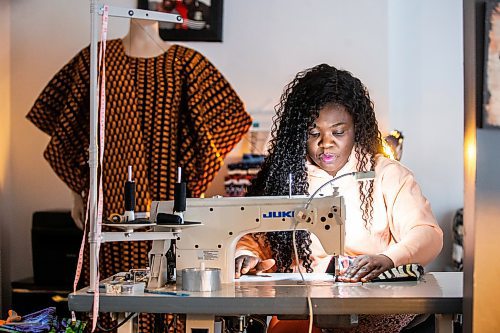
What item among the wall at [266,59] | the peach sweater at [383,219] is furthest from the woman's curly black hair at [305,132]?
the wall at [266,59]

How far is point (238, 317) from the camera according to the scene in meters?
2.02

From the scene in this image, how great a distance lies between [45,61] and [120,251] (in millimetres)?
1379

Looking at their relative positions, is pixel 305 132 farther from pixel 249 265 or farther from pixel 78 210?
pixel 78 210

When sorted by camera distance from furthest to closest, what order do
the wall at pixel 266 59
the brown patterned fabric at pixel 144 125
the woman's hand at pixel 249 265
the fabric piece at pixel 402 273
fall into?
the wall at pixel 266 59
the brown patterned fabric at pixel 144 125
the woman's hand at pixel 249 265
the fabric piece at pixel 402 273

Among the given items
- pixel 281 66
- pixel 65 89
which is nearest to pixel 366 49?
pixel 281 66

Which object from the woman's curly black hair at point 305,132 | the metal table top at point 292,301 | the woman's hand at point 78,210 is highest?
the woman's curly black hair at point 305,132

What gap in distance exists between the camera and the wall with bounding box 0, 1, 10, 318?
13.9ft

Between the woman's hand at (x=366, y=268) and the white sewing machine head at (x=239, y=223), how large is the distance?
62mm

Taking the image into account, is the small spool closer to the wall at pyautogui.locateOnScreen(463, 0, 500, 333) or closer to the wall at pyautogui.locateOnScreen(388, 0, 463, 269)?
the wall at pyautogui.locateOnScreen(463, 0, 500, 333)

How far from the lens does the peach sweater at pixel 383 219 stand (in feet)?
7.87

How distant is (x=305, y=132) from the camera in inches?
103

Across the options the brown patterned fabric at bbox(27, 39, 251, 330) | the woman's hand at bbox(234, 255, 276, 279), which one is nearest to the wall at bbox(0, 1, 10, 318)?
the brown patterned fabric at bbox(27, 39, 251, 330)

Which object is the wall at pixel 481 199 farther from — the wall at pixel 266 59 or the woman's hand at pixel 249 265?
the wall at pixel 266 59

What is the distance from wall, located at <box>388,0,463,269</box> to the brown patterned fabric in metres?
1.10
